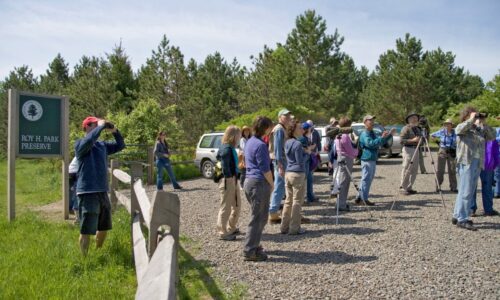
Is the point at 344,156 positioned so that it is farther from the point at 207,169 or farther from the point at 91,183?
the point at 207,169

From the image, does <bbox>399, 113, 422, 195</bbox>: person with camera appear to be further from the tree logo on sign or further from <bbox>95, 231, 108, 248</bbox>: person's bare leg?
the tree logo on sign

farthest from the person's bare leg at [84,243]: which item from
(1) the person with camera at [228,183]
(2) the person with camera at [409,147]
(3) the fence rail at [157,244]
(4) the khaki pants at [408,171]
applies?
(4) the khaki pants at [408,171]

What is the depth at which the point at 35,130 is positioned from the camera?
25.8 feet

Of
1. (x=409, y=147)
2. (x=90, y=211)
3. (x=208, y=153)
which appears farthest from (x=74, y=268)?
(x=208, y=153)

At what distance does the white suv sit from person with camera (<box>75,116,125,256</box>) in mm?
9993

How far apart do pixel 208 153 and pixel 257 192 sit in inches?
401

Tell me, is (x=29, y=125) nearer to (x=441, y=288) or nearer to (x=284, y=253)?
(x=284, y=253)

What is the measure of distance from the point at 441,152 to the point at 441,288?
23.9ft

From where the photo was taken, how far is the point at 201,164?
52.1 feet

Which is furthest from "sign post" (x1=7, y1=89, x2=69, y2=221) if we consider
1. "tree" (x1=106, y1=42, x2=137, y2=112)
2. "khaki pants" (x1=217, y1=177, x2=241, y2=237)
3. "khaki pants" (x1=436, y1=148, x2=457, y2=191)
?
"tree" (x1=106, y1=42, x2=137, y2=112)

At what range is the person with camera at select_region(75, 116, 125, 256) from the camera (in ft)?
16.7

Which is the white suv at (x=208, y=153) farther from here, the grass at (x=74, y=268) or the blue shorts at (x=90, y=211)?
the blue shorts at (x=90, y=211)

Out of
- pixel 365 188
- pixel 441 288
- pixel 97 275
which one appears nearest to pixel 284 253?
pixel 441 288

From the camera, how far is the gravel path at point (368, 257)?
4.39 m
